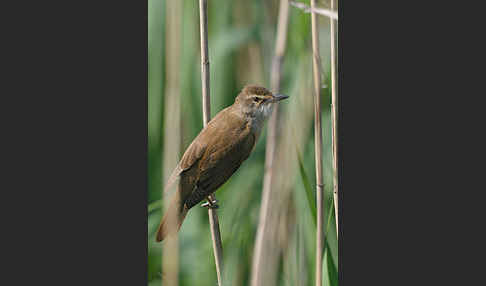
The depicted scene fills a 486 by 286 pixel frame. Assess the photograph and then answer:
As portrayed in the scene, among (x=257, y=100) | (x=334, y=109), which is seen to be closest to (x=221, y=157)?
(x=257, y=100)

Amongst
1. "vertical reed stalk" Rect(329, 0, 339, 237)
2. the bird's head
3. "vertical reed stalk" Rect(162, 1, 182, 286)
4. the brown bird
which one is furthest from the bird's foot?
"vertical reed stalk" Rect(329, 0, 339, 237)

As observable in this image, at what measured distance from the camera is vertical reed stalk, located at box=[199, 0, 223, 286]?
10.1ft

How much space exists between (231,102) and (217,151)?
0.76 feet

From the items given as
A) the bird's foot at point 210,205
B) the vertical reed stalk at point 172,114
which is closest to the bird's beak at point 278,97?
the vertical reed stalk at point 172,114

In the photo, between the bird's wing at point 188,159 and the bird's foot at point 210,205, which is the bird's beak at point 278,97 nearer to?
the bird's wing at point 188,159

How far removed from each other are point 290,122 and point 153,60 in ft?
2.16

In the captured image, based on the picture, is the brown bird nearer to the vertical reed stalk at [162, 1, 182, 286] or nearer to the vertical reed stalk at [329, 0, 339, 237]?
the vertical reed stalk at [162, 1, 182, 286]

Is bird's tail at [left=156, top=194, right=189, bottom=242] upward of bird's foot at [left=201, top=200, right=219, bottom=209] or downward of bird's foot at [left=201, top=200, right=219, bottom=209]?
downward

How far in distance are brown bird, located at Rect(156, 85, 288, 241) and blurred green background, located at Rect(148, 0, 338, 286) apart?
0.04 meters

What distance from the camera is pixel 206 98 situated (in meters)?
3.11

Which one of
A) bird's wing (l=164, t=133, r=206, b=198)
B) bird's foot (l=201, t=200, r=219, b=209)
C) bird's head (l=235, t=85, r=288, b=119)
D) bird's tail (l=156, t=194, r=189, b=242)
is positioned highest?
bird's head (l=235, t=85, r=288, b=119)

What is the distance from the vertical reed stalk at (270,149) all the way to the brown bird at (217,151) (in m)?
0.07

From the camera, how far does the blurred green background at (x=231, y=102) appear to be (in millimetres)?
3125

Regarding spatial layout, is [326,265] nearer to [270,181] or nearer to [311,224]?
[311,224]
